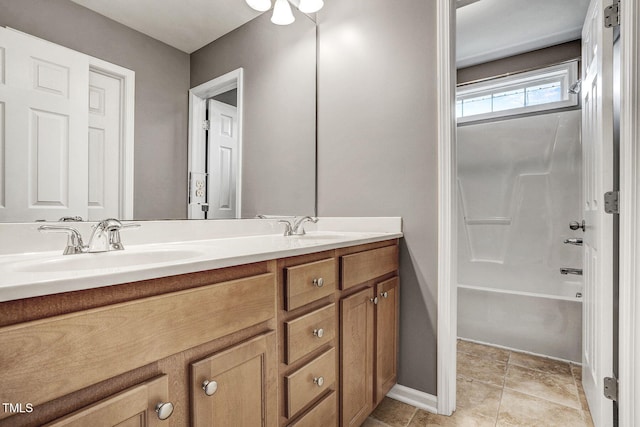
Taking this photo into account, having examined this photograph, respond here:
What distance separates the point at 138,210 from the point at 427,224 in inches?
48.9

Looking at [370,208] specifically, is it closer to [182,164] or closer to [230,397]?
[182,164]

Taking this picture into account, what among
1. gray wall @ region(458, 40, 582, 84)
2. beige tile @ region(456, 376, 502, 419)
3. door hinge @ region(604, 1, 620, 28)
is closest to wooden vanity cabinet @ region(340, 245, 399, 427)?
beige tile @ region(456, 376, 502, 419)

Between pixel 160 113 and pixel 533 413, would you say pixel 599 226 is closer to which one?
pixel 533 413

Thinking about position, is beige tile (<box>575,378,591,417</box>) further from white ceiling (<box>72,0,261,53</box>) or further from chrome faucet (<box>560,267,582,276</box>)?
white ceiling (<box>72,0,261,53</box>)

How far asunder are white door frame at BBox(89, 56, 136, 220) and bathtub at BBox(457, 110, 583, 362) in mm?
2278

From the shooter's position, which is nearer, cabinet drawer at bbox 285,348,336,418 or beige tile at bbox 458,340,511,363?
cabinet drawer at bbox 285,348,336,418

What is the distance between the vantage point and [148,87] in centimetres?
127

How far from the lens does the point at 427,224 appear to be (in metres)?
1.63

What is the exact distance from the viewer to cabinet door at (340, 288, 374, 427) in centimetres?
126

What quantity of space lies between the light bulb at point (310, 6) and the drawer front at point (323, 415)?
75.6 inches

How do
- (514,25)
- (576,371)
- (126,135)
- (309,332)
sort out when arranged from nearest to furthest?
(309,332) < (126,135) < (576,371) < (514,25)

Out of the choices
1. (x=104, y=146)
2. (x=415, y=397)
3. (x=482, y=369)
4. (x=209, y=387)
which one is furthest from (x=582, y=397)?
(x=104, y=146)

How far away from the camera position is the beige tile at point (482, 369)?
6.27ft

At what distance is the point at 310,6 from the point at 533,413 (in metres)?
2.36
